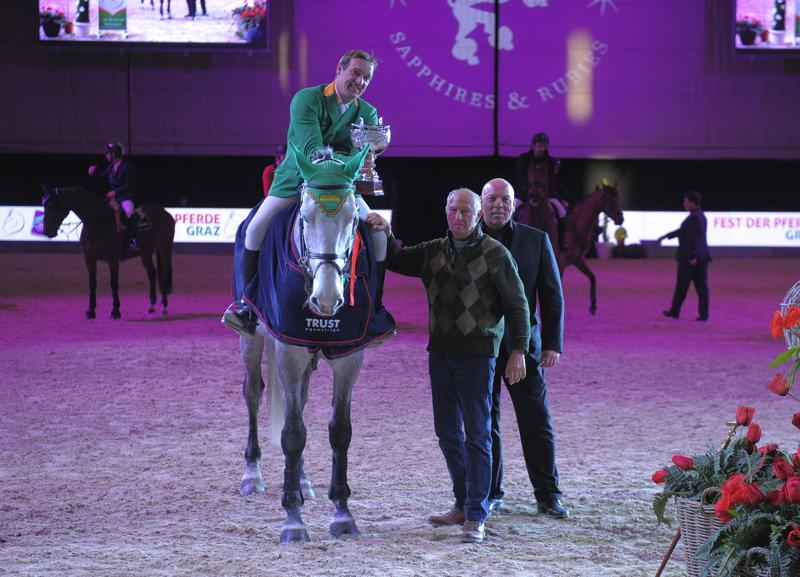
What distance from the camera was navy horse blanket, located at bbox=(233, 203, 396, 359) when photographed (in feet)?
16.9

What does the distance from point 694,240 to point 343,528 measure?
34.6ft

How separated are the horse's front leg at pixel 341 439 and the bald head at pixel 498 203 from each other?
101 centimetres

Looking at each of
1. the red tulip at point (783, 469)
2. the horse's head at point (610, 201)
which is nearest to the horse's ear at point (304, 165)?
the red tulip at point (783, 469)

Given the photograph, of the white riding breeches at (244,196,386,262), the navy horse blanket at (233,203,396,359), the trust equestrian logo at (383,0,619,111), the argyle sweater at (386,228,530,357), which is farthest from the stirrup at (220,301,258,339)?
the trust equestrian logo at (383,0,619,111)

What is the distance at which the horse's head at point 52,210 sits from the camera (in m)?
14.5

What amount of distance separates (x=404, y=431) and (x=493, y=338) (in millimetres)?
2662

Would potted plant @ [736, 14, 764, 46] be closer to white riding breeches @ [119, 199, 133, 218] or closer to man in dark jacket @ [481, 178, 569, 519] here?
white riding breeches @ [119, 199, 133, 218]

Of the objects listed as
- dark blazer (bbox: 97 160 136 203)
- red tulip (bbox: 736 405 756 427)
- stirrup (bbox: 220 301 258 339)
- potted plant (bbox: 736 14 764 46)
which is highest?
potted plant (bbox: 736 14 764 46)

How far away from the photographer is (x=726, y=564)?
138 inches

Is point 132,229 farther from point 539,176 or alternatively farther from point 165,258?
point 539,176

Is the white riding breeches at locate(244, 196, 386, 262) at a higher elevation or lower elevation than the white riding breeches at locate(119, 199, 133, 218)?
higher

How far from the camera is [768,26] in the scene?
23.6 meters

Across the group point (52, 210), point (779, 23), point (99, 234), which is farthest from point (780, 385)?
point (779, 23)

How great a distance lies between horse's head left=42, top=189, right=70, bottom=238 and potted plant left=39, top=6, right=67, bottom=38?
389 inches
